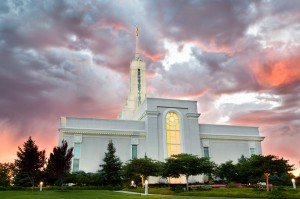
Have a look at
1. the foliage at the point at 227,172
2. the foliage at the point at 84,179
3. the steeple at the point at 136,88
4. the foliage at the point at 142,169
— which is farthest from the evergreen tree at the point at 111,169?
the steeple at the point at 136,88

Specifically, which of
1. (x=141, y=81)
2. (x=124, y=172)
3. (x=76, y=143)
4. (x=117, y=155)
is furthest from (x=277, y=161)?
(x=141, y=81)

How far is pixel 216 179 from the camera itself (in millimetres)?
44312

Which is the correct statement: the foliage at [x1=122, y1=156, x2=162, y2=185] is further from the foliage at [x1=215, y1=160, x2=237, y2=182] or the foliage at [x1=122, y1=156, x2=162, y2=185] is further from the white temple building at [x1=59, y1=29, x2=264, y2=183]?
the foliage at [x1=215, y1=160, x2=237, y2=182]

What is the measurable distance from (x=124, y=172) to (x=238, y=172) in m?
15.3

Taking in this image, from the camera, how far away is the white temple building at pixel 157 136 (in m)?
42.5

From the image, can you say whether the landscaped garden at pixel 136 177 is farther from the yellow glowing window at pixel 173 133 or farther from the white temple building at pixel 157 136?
the yellow glowing window at pixel 173 133

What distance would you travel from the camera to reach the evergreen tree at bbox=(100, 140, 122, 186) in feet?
125

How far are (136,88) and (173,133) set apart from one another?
1531cm

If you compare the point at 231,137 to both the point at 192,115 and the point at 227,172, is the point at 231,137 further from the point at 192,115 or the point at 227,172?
the point at 227,172

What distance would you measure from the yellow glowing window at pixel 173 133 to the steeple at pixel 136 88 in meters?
11.3

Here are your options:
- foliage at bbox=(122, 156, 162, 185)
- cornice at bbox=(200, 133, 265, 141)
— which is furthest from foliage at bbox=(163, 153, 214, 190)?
cornice at bbox=(200, 133, 265, 141)

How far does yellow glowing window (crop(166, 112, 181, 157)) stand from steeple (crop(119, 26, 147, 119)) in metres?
11.3

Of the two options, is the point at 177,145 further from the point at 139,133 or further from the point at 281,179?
the point at 281,179

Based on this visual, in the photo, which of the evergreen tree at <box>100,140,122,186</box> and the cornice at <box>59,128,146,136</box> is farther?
the cornice at <box>59,128,146,136</box>
